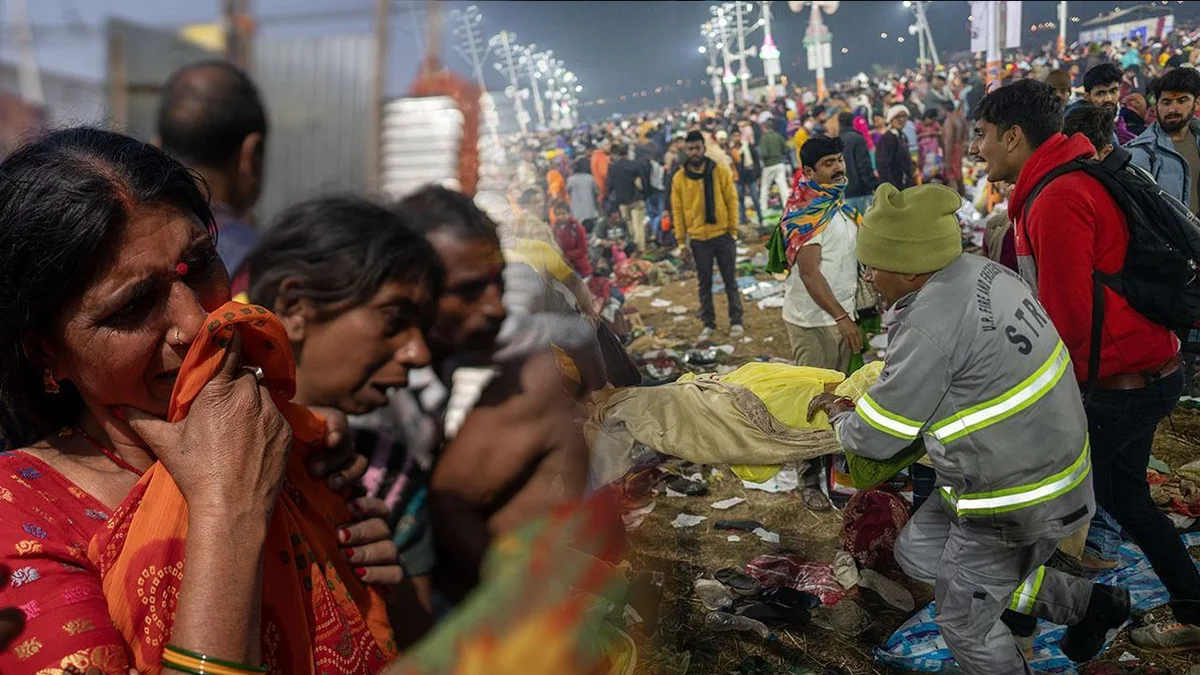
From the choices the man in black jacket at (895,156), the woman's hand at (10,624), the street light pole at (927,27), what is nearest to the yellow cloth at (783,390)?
the woman's hand at (10,624)

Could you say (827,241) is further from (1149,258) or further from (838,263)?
(1149,258)

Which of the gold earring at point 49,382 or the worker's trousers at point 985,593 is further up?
the gold earring at point 49,382

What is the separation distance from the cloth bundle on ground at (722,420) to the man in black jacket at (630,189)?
29.4ft

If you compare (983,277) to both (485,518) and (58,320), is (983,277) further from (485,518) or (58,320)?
(58,320)

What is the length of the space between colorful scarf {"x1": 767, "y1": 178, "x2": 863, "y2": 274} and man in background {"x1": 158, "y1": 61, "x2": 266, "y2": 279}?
2.66 meters

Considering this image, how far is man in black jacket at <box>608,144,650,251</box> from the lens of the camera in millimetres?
12203

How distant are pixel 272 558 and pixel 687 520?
3548 millimetres

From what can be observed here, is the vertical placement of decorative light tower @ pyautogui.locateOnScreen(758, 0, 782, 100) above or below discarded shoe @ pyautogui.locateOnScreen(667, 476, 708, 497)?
above

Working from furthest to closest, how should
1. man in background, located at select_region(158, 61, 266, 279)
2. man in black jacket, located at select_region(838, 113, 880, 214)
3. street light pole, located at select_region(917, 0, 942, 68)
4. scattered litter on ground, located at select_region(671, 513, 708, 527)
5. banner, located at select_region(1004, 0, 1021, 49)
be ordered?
street light pole, located at select_region(917, 0, 942, 68) < banner, located at select_region(1004, 0, 1021, 49) < man in black jacket, located at select_region(838, 113, 880, 214) < scattered litter on ground, located at select_region(671, 513, 708, 527) < man in background, located at select_region(158, 61, 266, 279)

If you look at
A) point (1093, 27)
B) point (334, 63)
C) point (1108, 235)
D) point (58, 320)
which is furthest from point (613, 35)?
point (58, 320)

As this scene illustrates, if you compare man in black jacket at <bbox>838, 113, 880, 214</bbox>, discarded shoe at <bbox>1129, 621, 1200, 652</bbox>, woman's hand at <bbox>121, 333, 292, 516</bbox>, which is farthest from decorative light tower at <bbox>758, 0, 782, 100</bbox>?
woman's hand at <bbox>121, 333, 292, 516</bbox>

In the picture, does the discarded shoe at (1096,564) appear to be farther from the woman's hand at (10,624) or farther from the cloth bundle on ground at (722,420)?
the woman's hand at (10,624)

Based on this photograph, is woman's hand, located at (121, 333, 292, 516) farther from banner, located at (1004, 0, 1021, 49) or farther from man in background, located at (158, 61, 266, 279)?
banner, located at (1004, 0, 1021, 49)

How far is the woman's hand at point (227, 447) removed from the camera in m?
0.98
